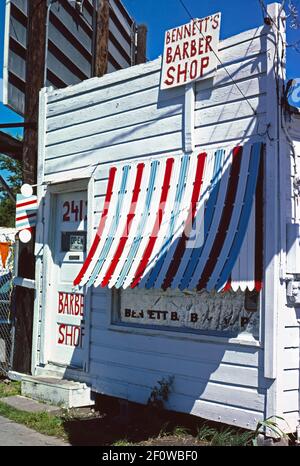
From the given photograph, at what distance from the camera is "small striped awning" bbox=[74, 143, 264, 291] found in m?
5.54

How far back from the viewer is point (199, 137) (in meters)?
6.34

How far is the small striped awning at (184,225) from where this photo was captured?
218 inches


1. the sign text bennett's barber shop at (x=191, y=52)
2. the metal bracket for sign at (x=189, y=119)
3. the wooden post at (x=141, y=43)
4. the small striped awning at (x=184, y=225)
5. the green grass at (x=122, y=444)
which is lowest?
the green grass at (x=122, y=444)

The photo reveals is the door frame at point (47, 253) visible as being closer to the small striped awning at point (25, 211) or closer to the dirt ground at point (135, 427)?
the small striped awning at point (25, 211)

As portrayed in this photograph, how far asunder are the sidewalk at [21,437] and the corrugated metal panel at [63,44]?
4.86 m

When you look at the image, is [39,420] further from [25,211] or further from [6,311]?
[25,211]

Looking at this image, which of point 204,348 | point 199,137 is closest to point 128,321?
point 204,348

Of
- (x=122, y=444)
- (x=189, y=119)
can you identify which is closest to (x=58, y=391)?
(x=122, y=444)

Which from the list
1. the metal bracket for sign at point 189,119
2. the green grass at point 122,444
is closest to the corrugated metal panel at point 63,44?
the metal bracket for sign at point 189,119

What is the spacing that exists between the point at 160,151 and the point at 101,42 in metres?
3.13

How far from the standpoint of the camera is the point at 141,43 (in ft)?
42.9

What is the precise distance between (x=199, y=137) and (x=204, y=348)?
2.25m

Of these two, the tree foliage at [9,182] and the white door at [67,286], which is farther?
the tree foliage at [9,182]
